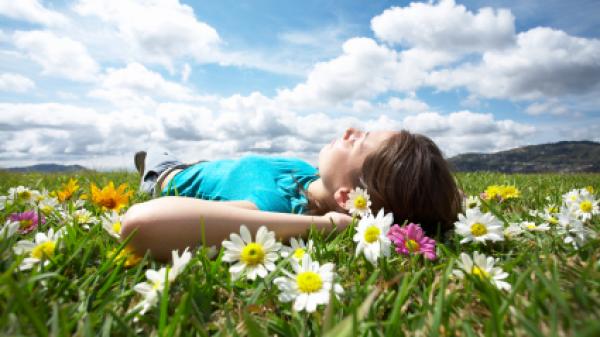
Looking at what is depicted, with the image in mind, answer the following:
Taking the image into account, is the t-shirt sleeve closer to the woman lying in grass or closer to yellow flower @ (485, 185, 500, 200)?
the woman lying in grass

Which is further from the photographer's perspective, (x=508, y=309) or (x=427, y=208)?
(x=427, y=208)

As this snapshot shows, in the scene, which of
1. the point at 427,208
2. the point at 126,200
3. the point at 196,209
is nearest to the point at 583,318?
the point at 196,209

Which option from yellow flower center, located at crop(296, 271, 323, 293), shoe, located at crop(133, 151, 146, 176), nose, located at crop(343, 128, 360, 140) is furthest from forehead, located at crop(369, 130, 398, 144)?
shoe, located at crop(133, 151, 146, 176)

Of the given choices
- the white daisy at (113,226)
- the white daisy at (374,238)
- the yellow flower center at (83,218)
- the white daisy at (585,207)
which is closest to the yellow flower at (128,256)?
the white daisy at (113,226)

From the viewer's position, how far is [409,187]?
283cm

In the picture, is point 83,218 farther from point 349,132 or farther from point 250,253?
point 349,132

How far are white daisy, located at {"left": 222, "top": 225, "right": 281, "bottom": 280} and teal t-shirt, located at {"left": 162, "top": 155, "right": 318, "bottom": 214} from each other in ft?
4.56

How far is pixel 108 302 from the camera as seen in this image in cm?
120

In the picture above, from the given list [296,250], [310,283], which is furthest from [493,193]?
[310,283]

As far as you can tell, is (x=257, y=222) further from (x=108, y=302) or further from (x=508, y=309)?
(x=508, y=309)

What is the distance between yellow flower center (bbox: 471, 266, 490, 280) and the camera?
49.8 inches

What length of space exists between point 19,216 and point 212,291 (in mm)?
1542

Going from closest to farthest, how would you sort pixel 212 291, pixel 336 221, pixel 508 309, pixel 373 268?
pixel 508 309, pixel 212 291, pixel 373 268, pixel 336 221

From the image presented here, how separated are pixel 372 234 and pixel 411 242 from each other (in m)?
0.28
